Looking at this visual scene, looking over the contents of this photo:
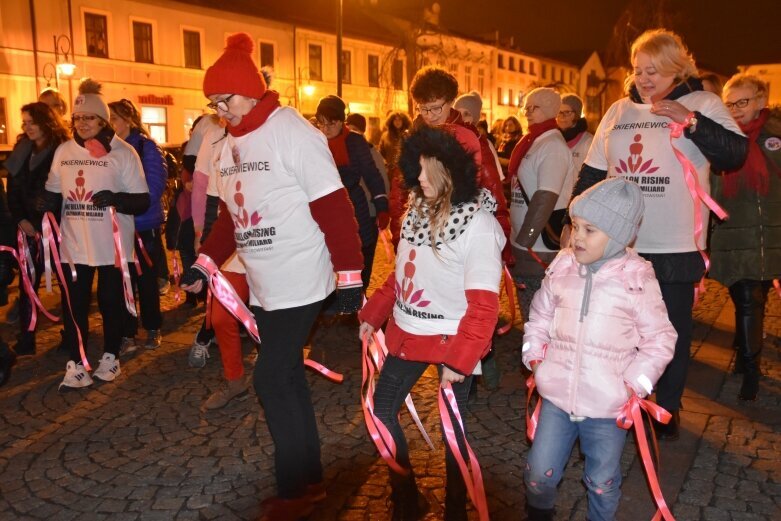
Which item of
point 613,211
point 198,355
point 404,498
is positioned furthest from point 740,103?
point 198,355

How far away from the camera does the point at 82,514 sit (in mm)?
3580

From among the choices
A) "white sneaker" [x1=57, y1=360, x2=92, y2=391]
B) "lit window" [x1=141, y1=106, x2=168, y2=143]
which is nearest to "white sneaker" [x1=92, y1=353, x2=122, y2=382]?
"white sneaker" [x1=57, y1=360, x2=92, y2=391]

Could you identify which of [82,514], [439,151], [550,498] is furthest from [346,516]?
[439,151]

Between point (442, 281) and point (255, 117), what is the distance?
3.74ft

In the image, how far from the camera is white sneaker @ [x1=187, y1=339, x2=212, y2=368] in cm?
588

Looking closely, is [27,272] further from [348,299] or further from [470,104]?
[348,299]

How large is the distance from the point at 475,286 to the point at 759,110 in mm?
3401

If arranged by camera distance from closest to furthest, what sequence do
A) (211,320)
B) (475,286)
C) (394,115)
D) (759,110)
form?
(475,286) < (211,320) < (759,110) < (394,115)

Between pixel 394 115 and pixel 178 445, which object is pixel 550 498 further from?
pixel 394 115

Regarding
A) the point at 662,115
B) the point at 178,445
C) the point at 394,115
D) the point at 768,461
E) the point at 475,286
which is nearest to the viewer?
the point at 475,286

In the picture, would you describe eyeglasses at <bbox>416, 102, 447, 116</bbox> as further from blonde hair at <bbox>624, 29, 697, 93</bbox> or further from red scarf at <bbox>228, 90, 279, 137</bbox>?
red scarf at <bbox>228, 90, 279, 137</bbox>

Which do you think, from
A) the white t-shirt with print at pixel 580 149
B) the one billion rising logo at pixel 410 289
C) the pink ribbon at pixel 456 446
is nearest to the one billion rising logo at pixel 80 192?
the one billion rising logo at pixel 410 289

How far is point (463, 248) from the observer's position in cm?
308

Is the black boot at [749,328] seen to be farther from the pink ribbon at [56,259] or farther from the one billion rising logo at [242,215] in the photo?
the pink ribbon at [56,259]
